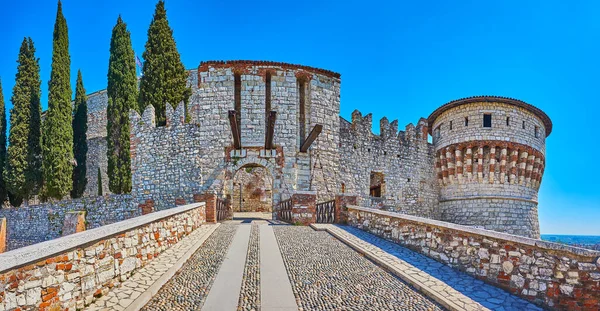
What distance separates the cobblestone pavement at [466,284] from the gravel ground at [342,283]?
2.12 ft

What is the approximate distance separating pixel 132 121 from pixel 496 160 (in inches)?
726

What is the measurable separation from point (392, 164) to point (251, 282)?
617 inches

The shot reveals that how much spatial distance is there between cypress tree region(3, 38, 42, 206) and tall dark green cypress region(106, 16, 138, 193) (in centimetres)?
488

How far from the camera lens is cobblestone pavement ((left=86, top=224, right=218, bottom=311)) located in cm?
382

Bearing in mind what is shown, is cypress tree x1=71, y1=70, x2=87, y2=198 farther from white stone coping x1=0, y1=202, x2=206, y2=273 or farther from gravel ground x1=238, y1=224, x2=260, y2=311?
white stone coping x1=0, y1=202, x2=206, y2=273

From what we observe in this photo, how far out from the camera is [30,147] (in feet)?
63.6

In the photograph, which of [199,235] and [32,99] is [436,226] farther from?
[32,99]

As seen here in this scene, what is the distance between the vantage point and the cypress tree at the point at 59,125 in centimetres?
1842

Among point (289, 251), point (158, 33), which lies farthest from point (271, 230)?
point (158, 33)

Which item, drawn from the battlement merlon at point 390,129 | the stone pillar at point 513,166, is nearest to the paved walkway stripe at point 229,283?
the battlement merlon at point 390,129

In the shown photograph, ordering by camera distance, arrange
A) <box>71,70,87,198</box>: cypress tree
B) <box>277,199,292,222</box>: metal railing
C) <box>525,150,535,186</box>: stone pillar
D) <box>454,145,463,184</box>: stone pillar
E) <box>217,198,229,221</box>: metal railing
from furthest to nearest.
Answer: <box>71,70,87,198</box>: cypress tree < <box>454,145,463,184</box>: stone pillar < <box>525,150,535,186</box>: stone pillar < <box>277,199,292,222</box>: metal railing < <box>217,198,229,221</box>: metal railing

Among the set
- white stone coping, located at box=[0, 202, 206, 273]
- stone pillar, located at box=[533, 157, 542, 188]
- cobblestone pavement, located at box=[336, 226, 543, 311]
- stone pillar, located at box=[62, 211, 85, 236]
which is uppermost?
stone pillar, located at box=[533, 157, 542, 188]

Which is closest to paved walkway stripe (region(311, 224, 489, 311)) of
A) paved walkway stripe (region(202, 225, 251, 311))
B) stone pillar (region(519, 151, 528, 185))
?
paved walkway stripe (region(202, 225, 251, 311))

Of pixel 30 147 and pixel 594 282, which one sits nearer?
pixel 594 282
